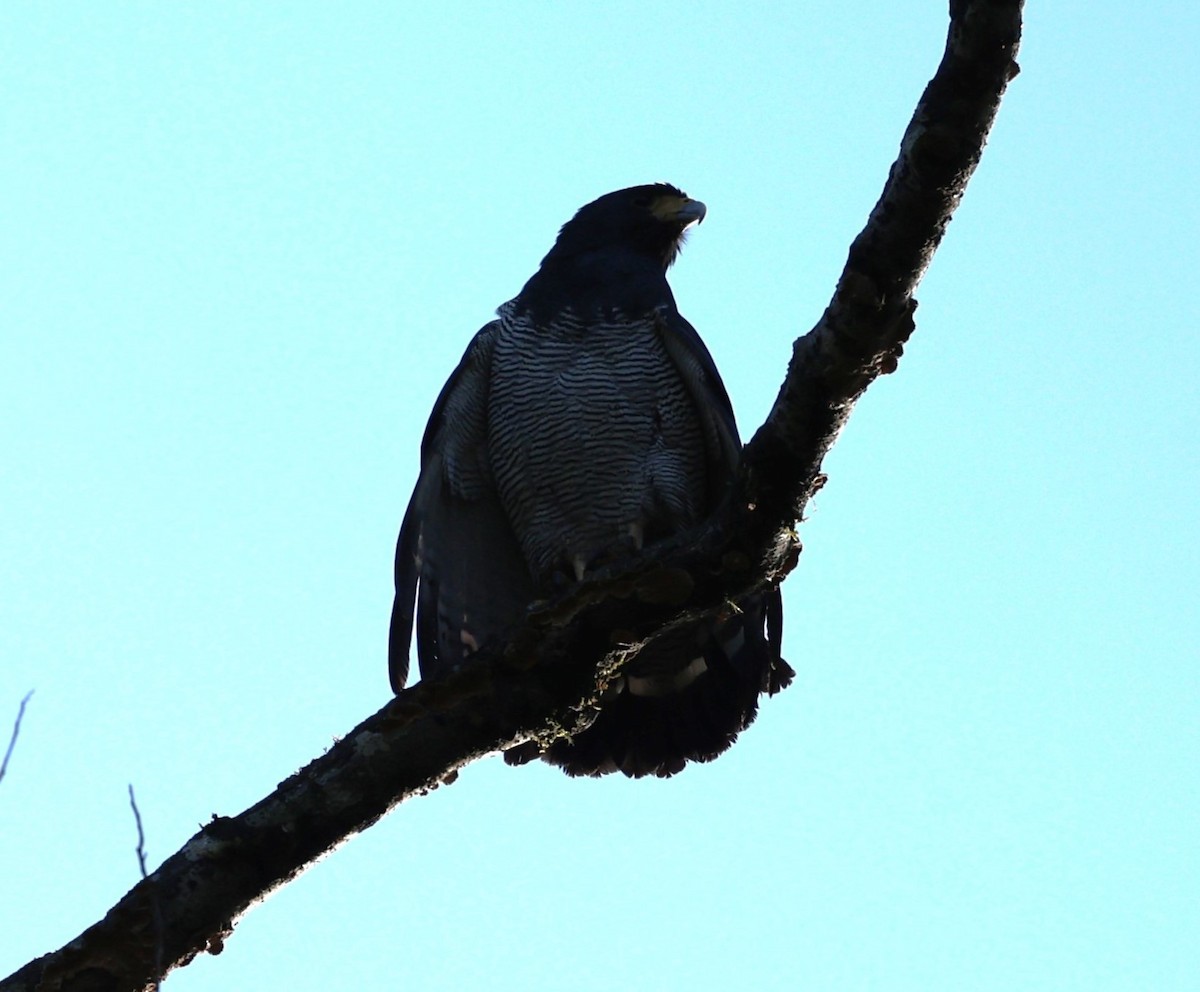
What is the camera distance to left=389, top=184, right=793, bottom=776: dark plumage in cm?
717

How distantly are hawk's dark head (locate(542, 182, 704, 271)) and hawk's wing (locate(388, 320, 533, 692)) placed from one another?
1.28m

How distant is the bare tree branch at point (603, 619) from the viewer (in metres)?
4.50

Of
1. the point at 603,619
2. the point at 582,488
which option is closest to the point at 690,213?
the point at 582,488

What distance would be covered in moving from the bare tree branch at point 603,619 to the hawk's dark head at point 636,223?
161 inches

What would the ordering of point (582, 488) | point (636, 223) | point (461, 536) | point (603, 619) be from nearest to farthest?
point (603, 619) < point (582, 488) < point (461, 536) < point (636, 223)

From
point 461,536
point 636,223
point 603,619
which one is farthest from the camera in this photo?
point 636,223

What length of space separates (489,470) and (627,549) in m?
0.84

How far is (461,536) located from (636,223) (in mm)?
2349

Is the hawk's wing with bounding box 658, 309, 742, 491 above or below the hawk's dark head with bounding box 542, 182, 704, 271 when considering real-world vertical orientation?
below

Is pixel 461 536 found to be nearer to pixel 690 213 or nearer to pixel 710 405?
pixel 710 405

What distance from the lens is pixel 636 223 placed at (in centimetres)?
926

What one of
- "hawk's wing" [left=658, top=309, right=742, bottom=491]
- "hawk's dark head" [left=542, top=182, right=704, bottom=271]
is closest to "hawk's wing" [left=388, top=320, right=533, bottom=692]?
"hawk's wing" [left=658, top=309, right=742, bottom=491]

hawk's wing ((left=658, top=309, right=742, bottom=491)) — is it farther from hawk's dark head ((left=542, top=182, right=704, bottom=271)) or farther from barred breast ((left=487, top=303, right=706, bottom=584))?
hawk's dark head ((left=542, top=182, right=704, bottom=271))

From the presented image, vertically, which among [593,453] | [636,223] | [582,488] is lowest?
[582,488]
